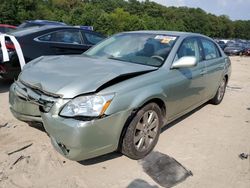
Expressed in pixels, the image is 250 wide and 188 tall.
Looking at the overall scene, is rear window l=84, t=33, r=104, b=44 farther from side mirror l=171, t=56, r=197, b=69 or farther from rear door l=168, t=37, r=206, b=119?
side mirror l=171, t=56, r=197, b=69

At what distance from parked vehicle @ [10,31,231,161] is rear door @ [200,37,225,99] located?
30 centimetres

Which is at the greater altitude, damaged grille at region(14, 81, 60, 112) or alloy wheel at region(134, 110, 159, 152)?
damaged grille at region(14, 81, 60, 112)

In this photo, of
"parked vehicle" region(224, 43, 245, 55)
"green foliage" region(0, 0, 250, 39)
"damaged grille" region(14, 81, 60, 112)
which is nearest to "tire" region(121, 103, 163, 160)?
"damaged grille" region(14, 81, 60, 112)

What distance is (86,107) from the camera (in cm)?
272

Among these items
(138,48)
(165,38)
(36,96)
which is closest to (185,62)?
(165,38)

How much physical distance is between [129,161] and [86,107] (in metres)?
0.97

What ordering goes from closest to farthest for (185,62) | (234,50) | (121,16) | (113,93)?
(113,93)
(185,62)
(234,50)
(121,16)

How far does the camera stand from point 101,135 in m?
2.78

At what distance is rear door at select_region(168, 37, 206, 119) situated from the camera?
12.1ft

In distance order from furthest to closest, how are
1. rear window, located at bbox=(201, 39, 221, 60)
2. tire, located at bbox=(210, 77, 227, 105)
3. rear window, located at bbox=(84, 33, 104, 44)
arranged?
rear window, located at bbox=(84, 33, 104, 44) < tire, located at bbox=(210, 77, 227, 105) < rear window, located at bbox=(201, 39, 221, 60)

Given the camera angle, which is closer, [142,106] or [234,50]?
[142,106]

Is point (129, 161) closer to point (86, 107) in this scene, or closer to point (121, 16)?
point (86, 107)

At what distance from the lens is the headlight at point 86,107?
8.87 ft

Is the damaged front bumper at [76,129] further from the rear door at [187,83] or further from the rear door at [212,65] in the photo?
the rear door at [212,65]
